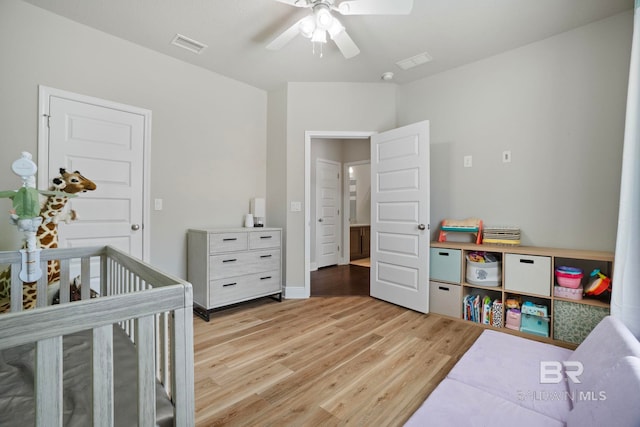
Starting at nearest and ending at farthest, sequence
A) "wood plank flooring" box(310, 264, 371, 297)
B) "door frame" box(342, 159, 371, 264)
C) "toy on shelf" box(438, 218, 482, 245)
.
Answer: "toy on shelf" box(438, 218, 482, 245) < "wood plank flooring" box(310, 264, 371, 297) < "door frame" box(342, 159, 371, 264)

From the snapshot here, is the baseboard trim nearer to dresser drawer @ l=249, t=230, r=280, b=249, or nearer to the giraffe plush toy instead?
dresser drawer @ l=249, t=230, r=280, b=249

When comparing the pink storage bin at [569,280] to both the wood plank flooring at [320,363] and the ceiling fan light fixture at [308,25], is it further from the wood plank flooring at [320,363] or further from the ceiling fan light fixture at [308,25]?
the ceiling fan light fixture at [308,25]

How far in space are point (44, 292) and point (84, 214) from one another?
117 cm

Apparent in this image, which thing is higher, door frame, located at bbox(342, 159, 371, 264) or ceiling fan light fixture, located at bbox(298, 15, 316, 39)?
ceiling fan light fixture, located at bbox(298, 15, 316, 39)

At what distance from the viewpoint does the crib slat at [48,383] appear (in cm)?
57

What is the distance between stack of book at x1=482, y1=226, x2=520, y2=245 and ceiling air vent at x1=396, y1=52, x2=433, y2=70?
5.91ft

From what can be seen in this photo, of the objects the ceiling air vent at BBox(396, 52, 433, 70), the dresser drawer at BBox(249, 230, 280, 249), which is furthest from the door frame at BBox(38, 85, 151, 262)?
the ceiling air vent at BBox(396, 52, 433, 70)

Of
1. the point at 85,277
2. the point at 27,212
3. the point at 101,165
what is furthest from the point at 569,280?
the point at 101,165

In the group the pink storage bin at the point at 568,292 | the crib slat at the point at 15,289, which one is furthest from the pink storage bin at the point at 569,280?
the crib slat at the point at 15,289

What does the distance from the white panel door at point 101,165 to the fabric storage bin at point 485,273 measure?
A: 311 cm

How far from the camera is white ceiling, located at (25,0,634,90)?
82.5 inches

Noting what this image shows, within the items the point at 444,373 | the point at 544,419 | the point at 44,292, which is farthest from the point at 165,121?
the point at 544,419

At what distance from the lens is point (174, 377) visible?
2.45 ft

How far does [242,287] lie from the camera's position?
288cm
